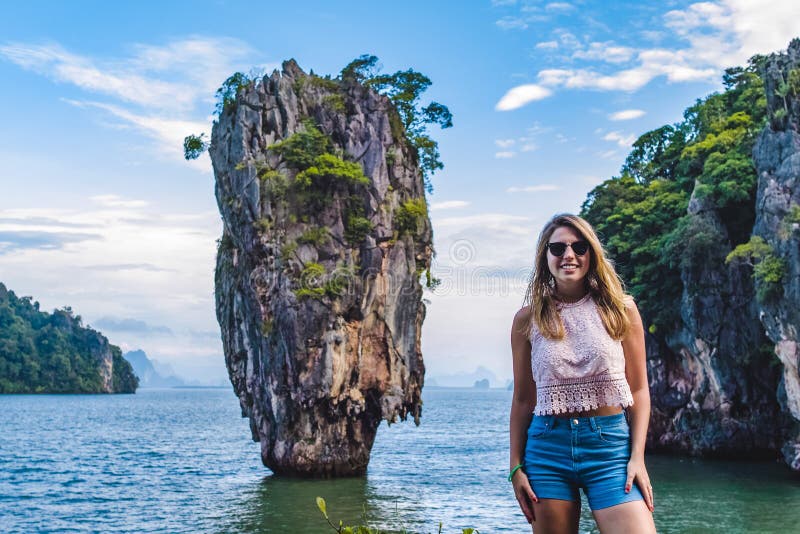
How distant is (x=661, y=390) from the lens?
1455 inches

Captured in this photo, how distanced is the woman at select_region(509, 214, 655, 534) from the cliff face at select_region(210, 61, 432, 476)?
78.7 ft

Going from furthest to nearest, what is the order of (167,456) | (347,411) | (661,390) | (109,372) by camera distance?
(109,372), (167,456), (661,390), (347,411)

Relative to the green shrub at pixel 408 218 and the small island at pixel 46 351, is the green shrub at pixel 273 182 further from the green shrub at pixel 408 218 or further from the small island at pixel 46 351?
the small island at pixel 46 351

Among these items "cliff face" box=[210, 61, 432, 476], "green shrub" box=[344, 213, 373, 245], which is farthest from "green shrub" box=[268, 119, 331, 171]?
"green shrub" box=[344, 213, 373, 245]

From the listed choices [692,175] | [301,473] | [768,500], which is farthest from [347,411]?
[692,175]

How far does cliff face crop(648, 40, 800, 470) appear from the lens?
25547 millimetres

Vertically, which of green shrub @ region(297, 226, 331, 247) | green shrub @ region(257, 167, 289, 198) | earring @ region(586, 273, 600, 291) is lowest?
earring @ region(586, 273, 600, 291)

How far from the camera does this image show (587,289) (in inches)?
146

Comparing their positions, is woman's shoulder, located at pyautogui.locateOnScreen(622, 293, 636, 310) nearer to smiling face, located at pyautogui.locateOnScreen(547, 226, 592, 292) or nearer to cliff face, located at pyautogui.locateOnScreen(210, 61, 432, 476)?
smiling face, located at pyautogui.locateOnScreen(547, 226, 592, 292)

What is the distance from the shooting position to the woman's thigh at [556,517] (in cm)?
339

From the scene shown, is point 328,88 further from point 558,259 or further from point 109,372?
point 109,372

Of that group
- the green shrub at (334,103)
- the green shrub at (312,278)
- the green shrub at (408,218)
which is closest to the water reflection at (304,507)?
the green shrub at (312,278)

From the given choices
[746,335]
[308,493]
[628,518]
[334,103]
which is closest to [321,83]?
[334,103]

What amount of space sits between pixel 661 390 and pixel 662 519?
15931 millimetres
